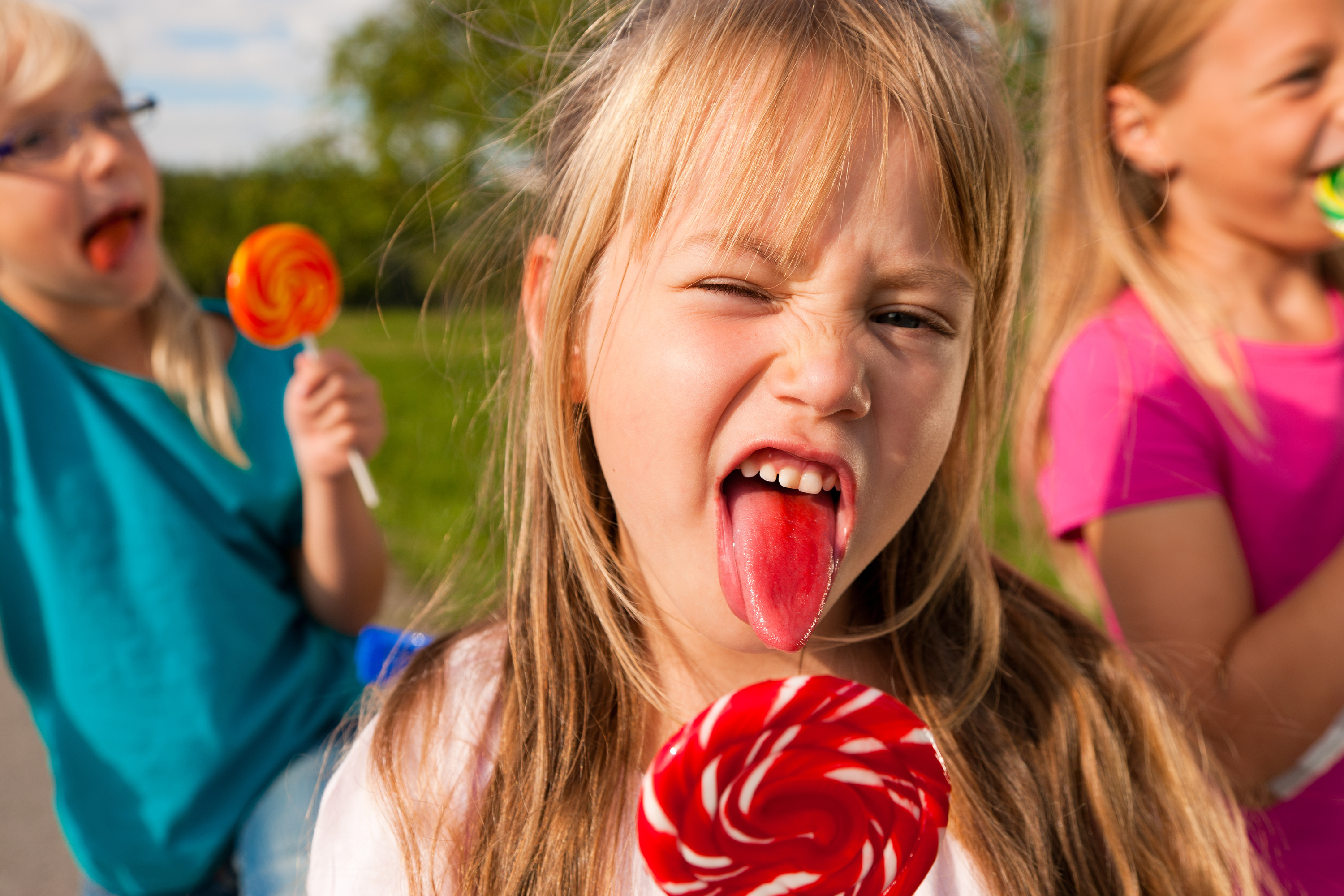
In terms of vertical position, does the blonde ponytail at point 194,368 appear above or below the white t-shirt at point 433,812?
above

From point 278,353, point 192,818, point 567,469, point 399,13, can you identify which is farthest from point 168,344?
point 399,13

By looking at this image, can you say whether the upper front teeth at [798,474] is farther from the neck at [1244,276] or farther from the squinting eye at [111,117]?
the squinting eye at [111,117]

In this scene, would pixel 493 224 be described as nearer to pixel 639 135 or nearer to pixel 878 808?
pixel 639 135

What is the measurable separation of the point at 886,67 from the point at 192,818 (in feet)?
7.42

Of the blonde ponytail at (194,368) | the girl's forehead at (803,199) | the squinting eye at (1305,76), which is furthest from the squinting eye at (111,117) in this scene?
the squinting eye at (1305,76)

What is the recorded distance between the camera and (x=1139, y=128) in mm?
2363

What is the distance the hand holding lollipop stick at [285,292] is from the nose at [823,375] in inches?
65.0

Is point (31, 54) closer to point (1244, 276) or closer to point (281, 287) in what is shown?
point (281, 287)

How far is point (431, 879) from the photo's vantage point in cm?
161

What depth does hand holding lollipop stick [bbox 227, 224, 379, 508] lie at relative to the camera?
2852 mm

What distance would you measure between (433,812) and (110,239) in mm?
1922

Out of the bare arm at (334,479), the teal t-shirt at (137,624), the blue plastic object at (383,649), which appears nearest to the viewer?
the blue plastic object at (383,649)

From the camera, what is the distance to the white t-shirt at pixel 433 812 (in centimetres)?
163

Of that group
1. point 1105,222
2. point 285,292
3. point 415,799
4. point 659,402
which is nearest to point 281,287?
point 285,292
